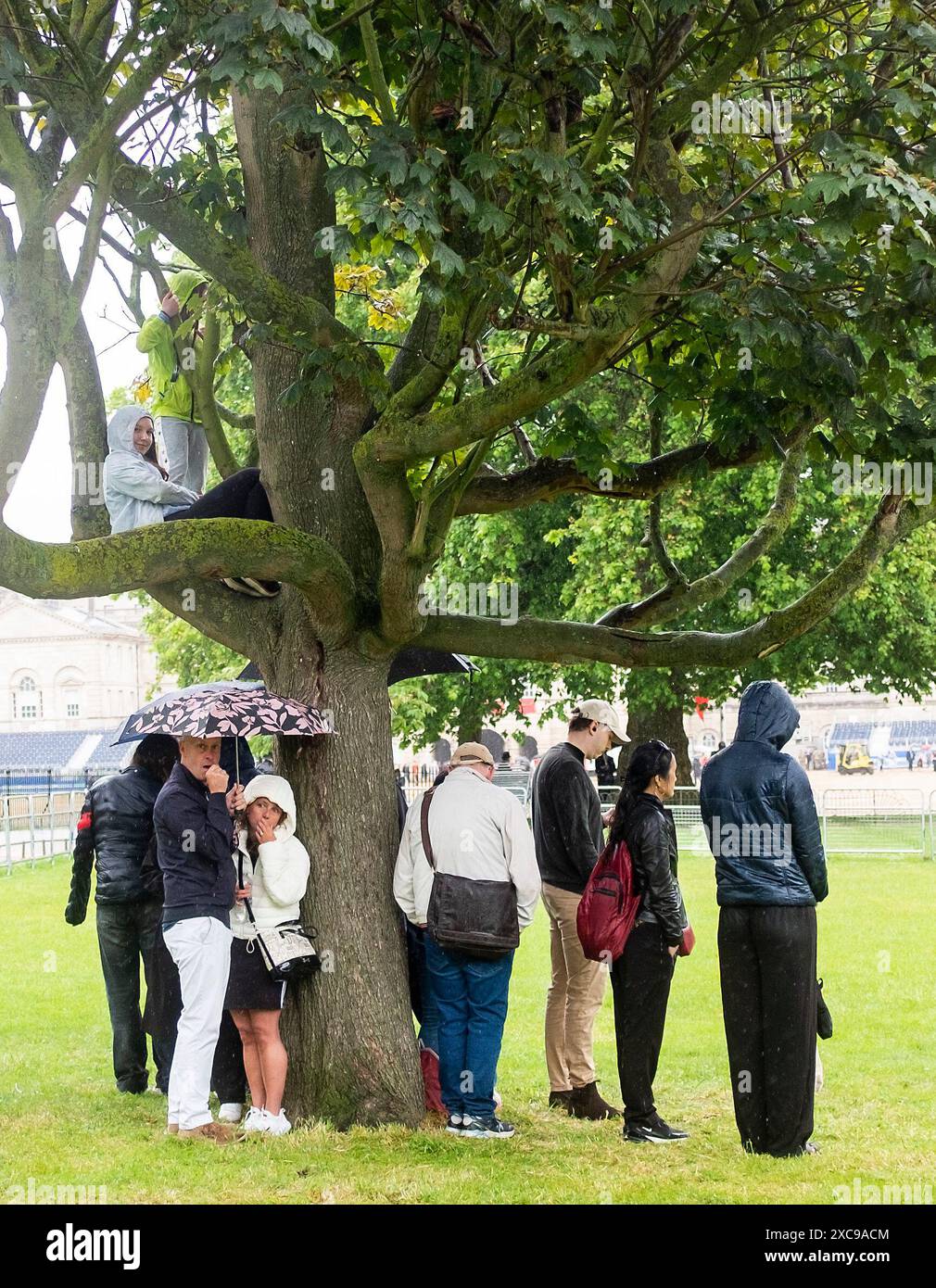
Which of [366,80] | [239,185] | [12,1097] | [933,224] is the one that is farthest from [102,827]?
[933,224]

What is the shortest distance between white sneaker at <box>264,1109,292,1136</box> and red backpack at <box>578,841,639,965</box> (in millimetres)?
1782

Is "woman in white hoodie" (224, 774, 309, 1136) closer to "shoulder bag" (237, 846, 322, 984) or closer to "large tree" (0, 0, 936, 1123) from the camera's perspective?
"shoulder bag" (237, 846, 322, 984)

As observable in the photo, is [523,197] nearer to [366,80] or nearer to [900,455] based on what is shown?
[366,80]

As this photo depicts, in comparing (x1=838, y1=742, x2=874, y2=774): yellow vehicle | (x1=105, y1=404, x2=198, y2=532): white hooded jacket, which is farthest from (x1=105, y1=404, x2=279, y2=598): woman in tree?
(x1=838, y1=742, x2=874, y2=774): yellow vehicle

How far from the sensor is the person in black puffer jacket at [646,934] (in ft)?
26.5

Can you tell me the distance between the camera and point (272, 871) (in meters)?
8.27

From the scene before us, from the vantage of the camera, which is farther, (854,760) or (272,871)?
(854,760)

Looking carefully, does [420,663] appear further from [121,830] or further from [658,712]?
[658,712]

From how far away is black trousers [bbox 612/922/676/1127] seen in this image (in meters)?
8.11

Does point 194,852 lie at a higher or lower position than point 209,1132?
higher

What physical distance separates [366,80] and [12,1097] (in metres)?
6.30

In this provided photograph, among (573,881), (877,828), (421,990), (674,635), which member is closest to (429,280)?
(674,635)

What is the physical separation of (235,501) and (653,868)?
3.05 metres

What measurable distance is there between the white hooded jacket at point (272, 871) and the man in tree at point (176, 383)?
7.35ft
